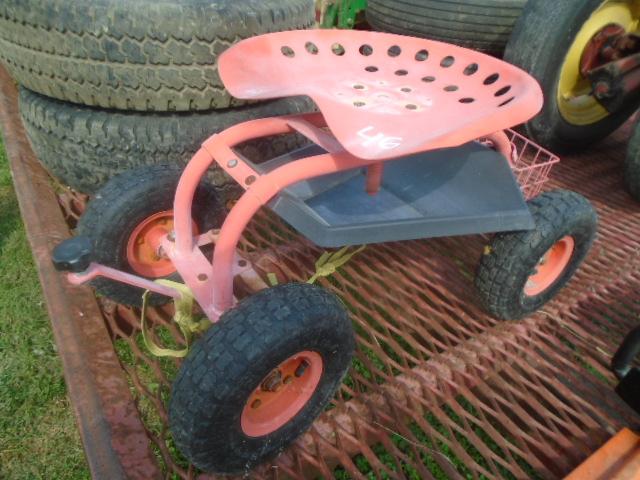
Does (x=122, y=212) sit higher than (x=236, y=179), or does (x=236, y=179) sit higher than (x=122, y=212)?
(x=236, y=179)

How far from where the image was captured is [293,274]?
137cm

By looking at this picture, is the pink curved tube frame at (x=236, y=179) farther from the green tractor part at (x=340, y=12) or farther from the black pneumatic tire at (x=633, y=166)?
the green tractor part at (x=340, y=12)

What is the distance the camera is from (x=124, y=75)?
A: 1194 millimetres

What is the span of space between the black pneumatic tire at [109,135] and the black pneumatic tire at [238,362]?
616mm

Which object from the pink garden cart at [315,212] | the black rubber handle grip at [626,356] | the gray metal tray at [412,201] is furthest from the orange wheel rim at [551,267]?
the black rubber handle grip at [626,356]

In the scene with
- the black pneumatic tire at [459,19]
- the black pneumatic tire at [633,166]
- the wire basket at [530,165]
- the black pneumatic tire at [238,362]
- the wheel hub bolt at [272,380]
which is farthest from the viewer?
the black pneumatic tire at [459,19]

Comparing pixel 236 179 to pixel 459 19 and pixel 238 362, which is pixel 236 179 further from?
pixel 459 19

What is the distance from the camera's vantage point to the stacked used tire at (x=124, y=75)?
115cm

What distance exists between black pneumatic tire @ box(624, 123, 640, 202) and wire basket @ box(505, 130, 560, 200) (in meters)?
0.24

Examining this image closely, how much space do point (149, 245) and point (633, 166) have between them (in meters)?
1.59

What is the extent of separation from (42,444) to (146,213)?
0.62 m

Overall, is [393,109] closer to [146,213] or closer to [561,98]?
[146,213]

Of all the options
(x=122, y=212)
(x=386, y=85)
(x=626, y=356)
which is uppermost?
(x=386, y=85)

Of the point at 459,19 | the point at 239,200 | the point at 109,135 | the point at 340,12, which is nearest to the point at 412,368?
the point at 239,200
